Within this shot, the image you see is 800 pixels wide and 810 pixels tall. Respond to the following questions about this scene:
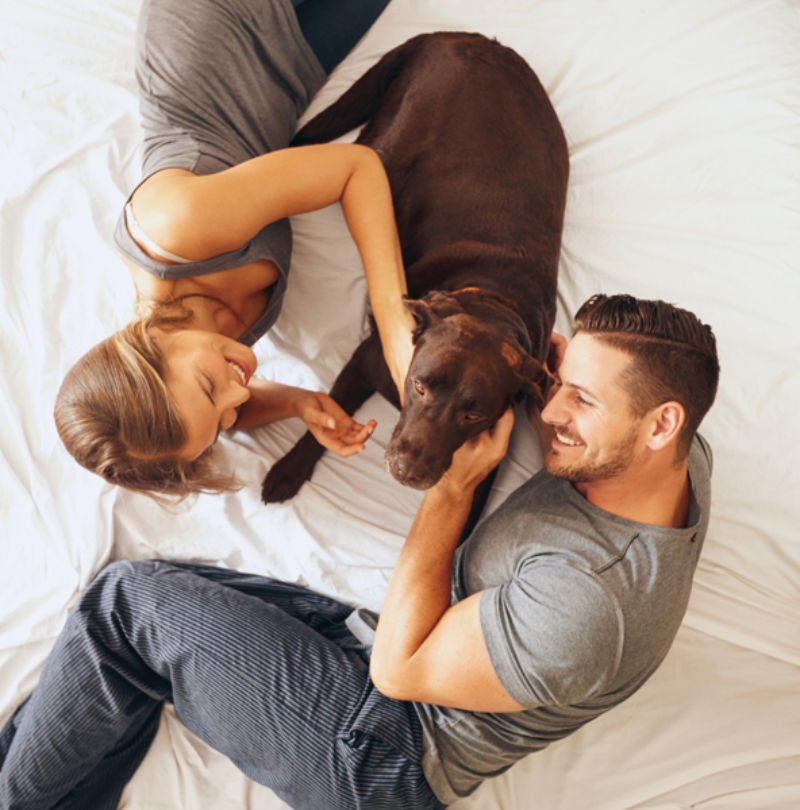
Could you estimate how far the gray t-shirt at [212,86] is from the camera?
6.23 feet

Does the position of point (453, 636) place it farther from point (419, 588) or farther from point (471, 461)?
point (471, 461)

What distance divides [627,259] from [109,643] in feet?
6.48

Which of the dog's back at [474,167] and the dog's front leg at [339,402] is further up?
the dog's back at [474,167]

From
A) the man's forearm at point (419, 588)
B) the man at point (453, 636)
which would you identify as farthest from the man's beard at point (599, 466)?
the man's forearm at point (419, 588)

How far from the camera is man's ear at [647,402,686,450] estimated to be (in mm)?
1360

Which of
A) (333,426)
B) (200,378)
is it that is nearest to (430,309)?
(333,426)

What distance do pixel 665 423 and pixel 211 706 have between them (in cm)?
131

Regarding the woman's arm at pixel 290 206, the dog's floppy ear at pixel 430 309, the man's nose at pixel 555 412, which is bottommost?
the man's nose at pixel 555 412

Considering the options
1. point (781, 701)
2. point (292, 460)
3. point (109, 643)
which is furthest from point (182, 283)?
point (781, 701)

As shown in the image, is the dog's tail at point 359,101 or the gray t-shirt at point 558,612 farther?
the dog's tail at point 359,101

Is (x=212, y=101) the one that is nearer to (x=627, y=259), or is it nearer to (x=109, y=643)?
(x=627, y=259)

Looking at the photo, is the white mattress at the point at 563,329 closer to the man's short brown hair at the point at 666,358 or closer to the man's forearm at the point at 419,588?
the man's forearm at the point at 419,588

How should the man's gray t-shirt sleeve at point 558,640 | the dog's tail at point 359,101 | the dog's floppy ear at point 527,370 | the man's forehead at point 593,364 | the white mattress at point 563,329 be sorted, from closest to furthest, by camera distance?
the man's gray t-shirt sleeve at point 558,640 → the man's forehead at point 593,364 → the dog's floppy ear at point 527,370 → the white mattress at point 563,329 → the dog's tail at point 359,101

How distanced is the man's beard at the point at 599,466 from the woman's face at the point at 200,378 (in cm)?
85
